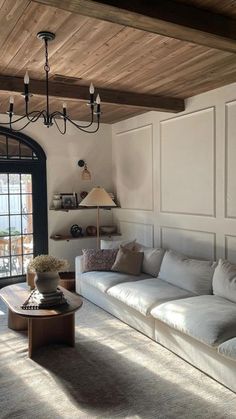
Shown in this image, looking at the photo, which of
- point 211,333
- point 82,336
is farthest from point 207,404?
point 82,336

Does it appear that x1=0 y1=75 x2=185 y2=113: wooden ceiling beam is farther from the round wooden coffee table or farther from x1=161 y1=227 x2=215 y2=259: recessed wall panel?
the round wooden coffee table

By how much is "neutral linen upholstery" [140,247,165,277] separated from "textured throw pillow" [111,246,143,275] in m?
0.06

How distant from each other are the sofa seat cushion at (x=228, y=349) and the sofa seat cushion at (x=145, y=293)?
939 mm

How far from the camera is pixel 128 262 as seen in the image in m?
4.48

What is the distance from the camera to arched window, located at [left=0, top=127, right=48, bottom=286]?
533cm

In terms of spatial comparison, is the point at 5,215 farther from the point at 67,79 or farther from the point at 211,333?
the point at 211,333

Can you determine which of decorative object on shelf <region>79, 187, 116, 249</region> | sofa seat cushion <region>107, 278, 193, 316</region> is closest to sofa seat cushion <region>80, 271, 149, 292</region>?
sofa seat cushion <region>107, 278, 193, 316</region>

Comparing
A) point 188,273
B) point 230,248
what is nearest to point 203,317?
point 188,273

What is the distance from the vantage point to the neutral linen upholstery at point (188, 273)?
3609 mm

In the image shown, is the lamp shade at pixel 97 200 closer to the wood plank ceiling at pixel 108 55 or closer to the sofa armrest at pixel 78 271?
the sofa armrest at pixel 78 271

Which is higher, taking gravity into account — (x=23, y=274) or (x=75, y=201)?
(x=75, y=201)

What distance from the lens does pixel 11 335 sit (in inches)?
143

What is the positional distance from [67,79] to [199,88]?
4.88 ft

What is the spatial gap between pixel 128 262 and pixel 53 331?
143cm
